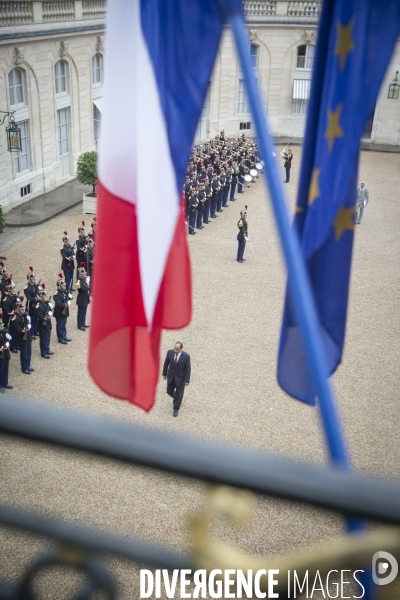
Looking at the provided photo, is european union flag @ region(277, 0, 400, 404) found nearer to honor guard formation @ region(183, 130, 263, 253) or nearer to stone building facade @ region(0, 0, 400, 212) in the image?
stone building facade @ region(0, 0, 400, 212)

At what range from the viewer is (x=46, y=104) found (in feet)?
81.1

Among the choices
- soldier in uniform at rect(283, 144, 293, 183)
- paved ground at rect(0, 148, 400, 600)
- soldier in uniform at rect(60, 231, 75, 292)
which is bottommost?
paved ground at rect(0, 148, 400, 600)

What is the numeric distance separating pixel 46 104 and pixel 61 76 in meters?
1.77

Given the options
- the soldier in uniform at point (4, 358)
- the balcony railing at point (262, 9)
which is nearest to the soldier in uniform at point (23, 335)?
the soldier in uniform at point (4, 358)

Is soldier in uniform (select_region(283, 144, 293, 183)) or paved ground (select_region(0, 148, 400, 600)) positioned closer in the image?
paved ground (select_region(0, 148, 400, 600))

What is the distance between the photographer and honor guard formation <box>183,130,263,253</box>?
22000mm

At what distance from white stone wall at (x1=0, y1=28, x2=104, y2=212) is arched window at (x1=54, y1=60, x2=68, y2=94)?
176mm

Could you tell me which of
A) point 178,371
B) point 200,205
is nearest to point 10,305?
point 178,371

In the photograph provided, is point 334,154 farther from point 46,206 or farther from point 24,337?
point 46,206

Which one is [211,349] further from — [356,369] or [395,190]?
[395,190]

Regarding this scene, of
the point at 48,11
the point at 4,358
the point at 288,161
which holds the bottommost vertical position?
the point at 4,358

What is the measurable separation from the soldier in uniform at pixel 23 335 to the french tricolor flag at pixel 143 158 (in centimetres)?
897

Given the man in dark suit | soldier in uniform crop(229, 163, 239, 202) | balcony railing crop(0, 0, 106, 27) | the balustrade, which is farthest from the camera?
soldier in uniform crop(229, 163, 239, 202)

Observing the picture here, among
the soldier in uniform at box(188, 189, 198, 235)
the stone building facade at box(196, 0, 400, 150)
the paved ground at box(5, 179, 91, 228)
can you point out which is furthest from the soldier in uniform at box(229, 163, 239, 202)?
the stone building facade at box(196, 0, 400, 150)
